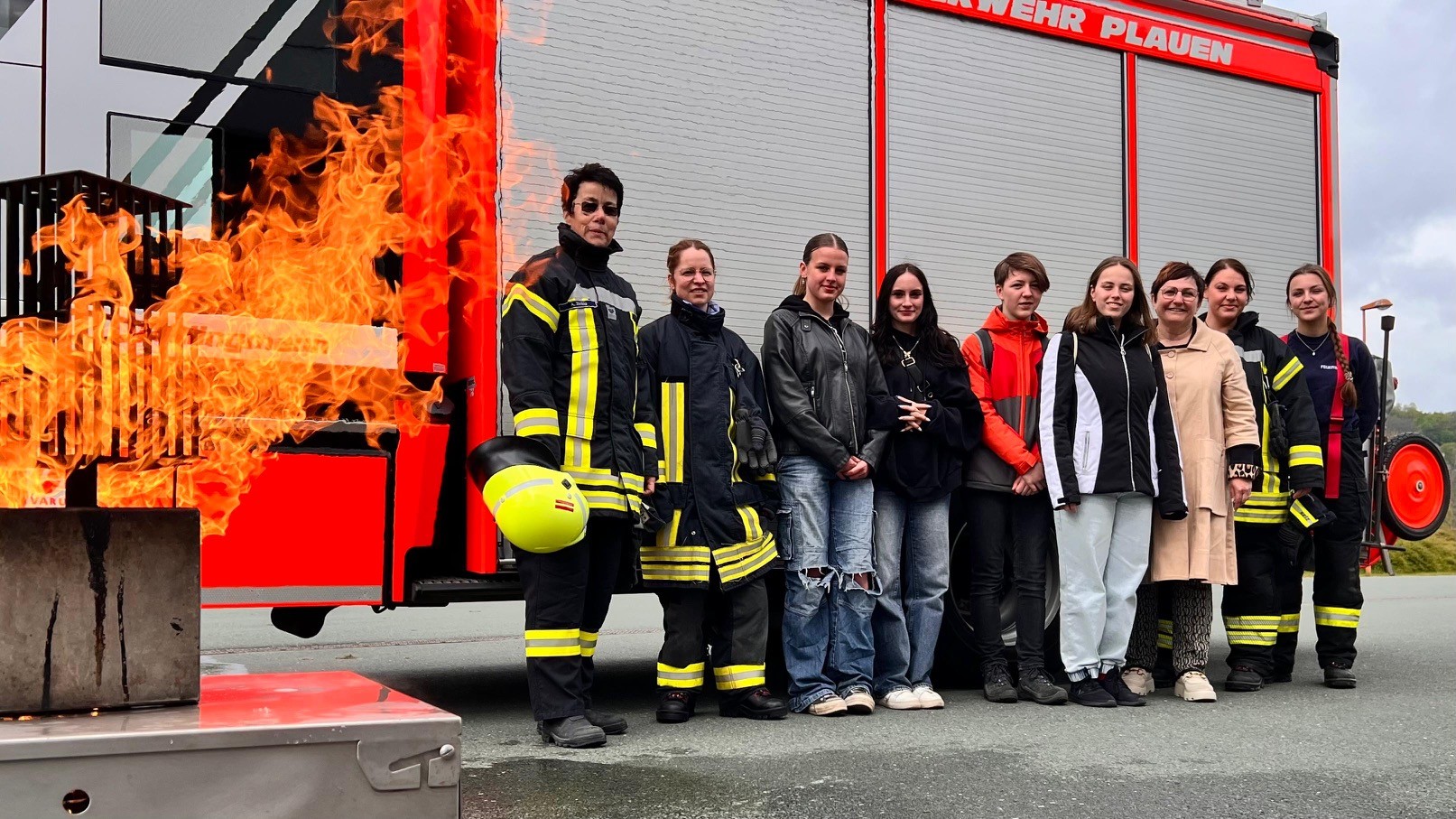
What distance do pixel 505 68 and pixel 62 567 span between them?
279 centimetres

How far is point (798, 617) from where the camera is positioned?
527cm

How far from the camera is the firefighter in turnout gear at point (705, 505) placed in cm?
496

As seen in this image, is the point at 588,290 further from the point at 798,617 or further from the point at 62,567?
the point at 62,567

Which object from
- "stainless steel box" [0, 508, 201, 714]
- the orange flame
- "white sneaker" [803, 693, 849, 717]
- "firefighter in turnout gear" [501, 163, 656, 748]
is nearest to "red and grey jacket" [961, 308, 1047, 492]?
"white sneaker" [803, 693, 849, 717]

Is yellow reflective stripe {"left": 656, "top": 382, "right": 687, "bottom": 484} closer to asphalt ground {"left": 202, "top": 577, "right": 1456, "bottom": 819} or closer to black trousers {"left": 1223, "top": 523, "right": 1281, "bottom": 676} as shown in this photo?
asphalt ground {"left": 202, "top": 577, "right": 1456, "bottom": 819}

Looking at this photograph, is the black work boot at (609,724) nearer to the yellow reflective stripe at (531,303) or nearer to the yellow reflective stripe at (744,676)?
the yellow reflective stripe at (744,676)

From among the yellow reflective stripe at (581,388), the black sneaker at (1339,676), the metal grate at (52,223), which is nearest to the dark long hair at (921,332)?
the yellow reflective stripe at (581,388)

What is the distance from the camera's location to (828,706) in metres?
5.16

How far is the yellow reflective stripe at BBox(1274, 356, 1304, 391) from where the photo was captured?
6.14 metres

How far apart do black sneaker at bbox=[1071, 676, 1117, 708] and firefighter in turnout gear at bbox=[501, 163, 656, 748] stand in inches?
79.0

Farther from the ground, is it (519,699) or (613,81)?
(613,81)

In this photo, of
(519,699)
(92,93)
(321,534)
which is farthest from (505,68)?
(519,699)

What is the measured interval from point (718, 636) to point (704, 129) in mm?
2100

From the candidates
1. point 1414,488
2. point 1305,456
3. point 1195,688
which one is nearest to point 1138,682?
point 1195,688
